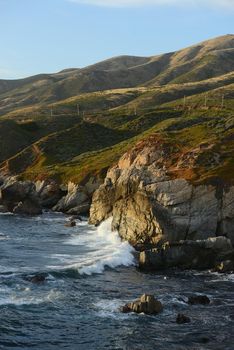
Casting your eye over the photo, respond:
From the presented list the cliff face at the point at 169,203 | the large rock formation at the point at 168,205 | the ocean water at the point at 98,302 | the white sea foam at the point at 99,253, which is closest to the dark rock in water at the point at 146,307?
the ocean water at the point at 98,302

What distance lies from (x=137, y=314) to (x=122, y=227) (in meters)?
Answer: 33.8

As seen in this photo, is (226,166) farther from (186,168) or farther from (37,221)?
(37,221)

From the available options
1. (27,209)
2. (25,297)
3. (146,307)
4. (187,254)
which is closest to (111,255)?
(187,254)

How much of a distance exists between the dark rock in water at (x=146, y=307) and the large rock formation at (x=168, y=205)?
21.1 metres

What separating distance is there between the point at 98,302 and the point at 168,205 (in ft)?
81.0

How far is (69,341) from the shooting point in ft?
131

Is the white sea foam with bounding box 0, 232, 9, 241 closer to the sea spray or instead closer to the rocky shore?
the sea spray

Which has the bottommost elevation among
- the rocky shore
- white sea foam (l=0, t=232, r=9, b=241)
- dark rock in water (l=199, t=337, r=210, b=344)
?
white sea foam (l=0, t=232, r=9, b=241)

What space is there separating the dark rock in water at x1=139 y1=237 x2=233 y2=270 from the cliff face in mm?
3262

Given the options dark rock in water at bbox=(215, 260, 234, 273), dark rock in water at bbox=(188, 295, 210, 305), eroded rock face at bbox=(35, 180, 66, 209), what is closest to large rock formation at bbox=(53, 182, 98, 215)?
eroded rock face at bbox=(35, 180, 66, 209)

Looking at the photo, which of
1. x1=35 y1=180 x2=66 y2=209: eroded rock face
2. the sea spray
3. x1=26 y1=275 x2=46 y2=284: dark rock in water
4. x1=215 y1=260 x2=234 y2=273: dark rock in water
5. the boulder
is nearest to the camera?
x1=26 y1=275 x2=46 y2=284: dark rock in water

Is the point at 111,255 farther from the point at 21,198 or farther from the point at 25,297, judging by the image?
the point at 21,198

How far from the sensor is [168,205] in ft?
232

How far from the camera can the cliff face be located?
6875 cm
